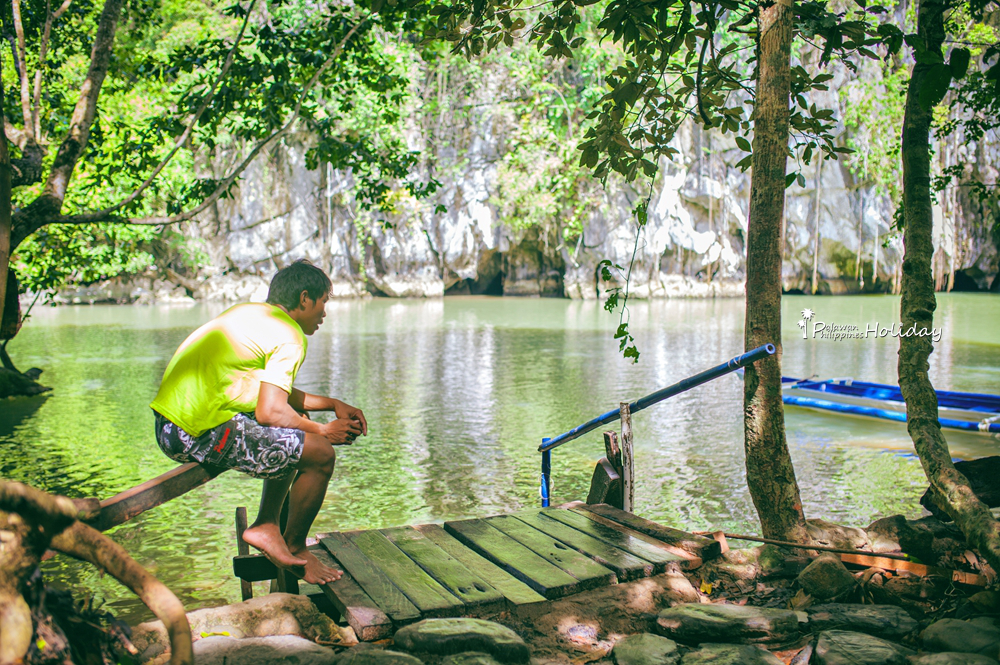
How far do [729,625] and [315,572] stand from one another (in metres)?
1.62

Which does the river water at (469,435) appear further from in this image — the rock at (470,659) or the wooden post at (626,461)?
the rock at (470,659)

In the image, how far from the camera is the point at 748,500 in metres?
6.61

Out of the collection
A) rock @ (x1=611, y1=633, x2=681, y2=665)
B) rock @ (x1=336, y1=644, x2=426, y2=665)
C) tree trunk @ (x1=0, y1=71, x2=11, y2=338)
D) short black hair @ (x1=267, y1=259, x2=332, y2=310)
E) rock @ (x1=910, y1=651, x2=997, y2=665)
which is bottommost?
rock @ (x1=611, y1=633, x2=681, y2=665)

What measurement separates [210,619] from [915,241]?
348 cm

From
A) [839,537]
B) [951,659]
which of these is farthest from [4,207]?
[839,537]

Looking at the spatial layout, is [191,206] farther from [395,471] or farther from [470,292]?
[470,292]

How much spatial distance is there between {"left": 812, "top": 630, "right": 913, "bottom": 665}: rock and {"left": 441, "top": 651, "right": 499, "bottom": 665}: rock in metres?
1.07

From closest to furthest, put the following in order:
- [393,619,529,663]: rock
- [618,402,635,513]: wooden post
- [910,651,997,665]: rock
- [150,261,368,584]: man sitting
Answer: [910,651,997,665]: rock, [393,619,529,663]: rock, [150,261,368,584]: man sitting, [618,402,635,513]: wooden post

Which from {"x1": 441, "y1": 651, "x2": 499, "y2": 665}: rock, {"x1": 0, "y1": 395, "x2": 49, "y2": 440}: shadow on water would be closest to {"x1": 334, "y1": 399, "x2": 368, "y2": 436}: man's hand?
{"x1": 441, "y1": 651, "x2": 499, "y2": 665}: rock

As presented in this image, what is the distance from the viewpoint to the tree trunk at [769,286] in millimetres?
3812

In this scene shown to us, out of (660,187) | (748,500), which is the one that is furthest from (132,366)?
(660,187)

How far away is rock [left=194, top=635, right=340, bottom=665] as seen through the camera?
243 centimetres

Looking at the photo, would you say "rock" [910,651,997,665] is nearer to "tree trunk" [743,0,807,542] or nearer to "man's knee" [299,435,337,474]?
"tree trunk" [743,0,807,542]

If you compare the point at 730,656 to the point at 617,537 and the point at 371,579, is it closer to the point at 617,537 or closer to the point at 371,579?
the point at 617,537
